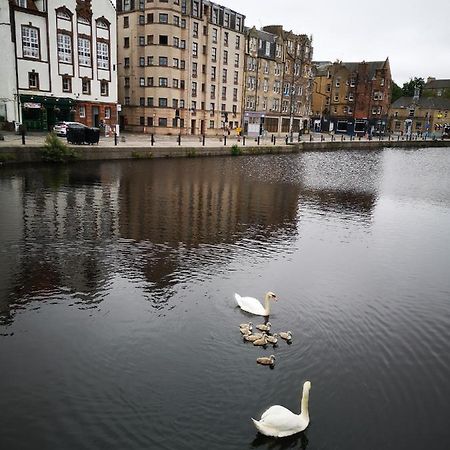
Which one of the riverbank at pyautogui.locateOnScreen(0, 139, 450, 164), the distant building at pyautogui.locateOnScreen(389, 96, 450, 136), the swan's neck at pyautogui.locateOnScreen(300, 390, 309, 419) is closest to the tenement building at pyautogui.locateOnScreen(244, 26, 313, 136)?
the riverbank at pyautogui.locateOnScreen(0, 139, 450, 164)

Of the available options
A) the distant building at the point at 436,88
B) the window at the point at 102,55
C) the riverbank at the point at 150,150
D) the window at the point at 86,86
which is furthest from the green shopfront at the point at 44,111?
the distant building at the point at 436,88

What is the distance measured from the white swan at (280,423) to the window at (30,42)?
→ 4708 cm

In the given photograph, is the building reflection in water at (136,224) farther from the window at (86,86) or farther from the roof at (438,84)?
the roof at (438,84)

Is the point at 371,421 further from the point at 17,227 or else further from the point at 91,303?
the point at 17,227

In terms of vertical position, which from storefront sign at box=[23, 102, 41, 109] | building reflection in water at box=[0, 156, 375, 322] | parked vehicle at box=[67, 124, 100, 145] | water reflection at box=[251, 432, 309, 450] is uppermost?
storefront sign at box=[23, 102, 41, 109]

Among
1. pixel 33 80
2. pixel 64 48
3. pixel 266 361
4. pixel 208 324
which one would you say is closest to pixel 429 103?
pixel 64 48

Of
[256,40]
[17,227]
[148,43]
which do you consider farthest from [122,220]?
[256,40]

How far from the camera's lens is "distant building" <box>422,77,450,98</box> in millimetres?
128875

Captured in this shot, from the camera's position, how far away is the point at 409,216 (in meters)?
21.6

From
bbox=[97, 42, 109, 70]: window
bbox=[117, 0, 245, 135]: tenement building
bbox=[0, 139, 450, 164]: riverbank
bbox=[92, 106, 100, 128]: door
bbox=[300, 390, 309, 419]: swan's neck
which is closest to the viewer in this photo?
bbox=[300, 390, 309, 419]: swan's neck

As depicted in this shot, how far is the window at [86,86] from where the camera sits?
49.8 metres

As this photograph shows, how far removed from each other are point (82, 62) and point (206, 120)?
24.1 metres

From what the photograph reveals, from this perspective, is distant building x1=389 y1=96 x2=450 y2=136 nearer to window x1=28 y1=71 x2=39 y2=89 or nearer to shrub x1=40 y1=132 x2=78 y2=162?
window x1=28 y1=71 x2=39 y2=89

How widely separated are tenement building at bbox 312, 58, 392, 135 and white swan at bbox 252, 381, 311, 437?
97547 mm
